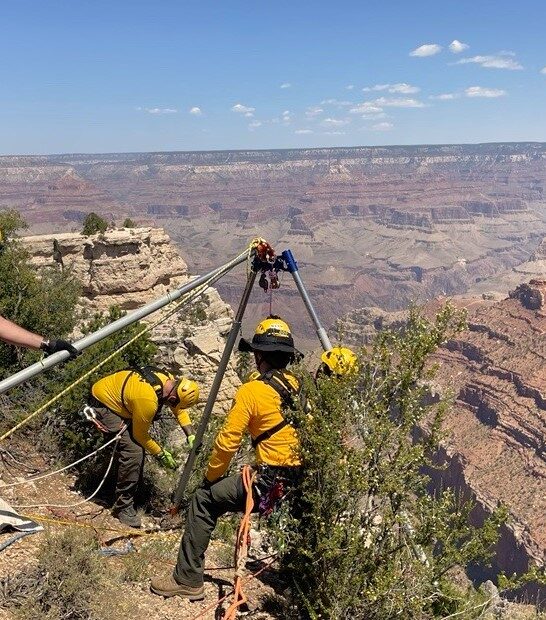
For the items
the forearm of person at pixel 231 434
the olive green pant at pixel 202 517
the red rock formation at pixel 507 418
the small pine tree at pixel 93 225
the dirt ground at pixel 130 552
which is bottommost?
the red rock formation at pixel 507 418

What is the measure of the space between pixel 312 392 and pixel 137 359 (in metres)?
6.05

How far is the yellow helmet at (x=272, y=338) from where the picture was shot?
448 cm

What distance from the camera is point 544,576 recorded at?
353 centimetres

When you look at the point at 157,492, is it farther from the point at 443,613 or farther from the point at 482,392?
the point at 482,392

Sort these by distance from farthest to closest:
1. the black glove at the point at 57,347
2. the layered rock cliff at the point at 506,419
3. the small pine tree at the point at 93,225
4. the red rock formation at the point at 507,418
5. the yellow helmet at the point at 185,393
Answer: the red rock formation at the point at 507,418, the layered rock cliff at the point at 506,419, the small pine tree at the point at 93,225, the yellow helmet at the point at 185,393, the black glove at the point at 57,347

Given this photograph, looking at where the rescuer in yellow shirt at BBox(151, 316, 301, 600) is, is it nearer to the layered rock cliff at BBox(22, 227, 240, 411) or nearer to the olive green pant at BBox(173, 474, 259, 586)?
the olive green pant at BBox(173, 474, 259, 586)

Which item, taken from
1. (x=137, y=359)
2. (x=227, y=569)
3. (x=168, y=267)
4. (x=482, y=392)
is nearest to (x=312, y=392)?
(x=227, y=569)

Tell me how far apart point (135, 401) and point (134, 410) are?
0.41ft

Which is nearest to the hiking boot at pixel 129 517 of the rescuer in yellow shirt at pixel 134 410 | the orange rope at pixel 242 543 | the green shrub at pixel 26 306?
the rescuer in yellow shirt at pixel 134 410

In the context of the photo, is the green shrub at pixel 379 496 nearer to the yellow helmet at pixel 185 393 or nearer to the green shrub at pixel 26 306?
the yellow helmet at pixel 185 393

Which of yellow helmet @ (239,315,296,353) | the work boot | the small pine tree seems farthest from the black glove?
the small pine tree

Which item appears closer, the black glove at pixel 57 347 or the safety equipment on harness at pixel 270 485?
the black glove at pixel 57 347

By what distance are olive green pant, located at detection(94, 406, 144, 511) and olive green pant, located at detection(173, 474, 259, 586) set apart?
1864 millimetres

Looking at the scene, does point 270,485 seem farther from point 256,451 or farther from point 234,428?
point 234,428
